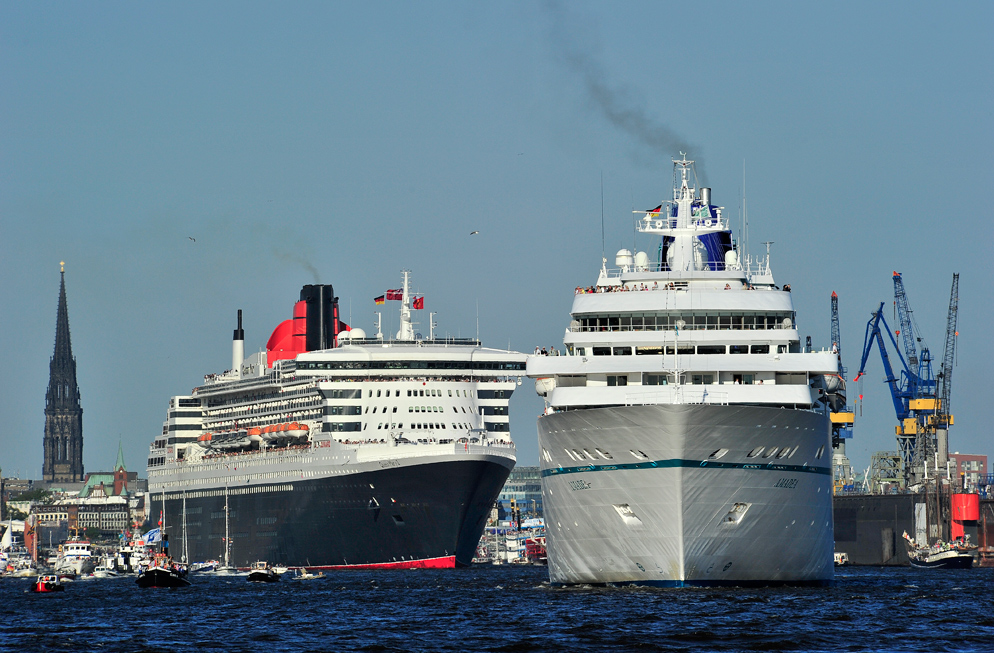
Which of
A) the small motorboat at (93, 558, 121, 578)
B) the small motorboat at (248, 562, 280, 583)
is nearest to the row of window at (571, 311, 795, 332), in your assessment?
the small motorboat at (248, 562, 280, 583)

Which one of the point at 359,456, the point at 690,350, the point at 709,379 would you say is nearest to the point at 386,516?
the point at 359,456

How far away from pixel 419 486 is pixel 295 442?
1433cm

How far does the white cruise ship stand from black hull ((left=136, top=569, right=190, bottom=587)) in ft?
118

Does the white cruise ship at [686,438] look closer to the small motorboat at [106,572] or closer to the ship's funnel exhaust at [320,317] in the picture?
the ship's funnel exhaust at [320,317]

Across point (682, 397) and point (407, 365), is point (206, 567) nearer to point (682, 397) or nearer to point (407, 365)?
point (407, 365)

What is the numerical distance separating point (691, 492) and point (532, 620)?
7000 millimetres

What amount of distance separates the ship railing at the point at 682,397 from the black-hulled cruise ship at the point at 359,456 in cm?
4480

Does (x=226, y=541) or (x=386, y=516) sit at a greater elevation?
(x=386, y=516)

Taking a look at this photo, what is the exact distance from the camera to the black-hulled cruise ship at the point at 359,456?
336 feet

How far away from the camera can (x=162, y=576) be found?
9425 centimetres

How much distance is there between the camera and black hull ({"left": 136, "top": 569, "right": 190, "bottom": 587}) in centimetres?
9381

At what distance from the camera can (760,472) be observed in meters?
57.1

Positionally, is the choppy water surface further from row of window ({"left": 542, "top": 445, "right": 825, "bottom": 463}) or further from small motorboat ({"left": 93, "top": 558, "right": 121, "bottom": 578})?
small motorboat ({"left": 93, "top": 558, "right": 121, "bottom": 578})

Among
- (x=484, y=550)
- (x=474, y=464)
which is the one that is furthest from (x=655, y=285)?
(x=484, y=550)
